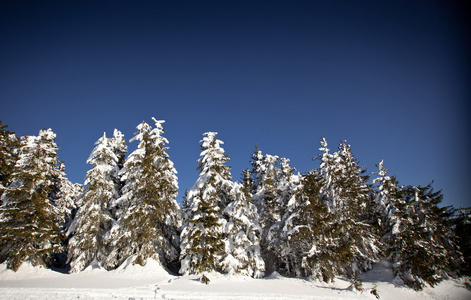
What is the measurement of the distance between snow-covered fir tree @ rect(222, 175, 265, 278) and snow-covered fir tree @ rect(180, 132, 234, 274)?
679 mm

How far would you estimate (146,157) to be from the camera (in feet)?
71.1

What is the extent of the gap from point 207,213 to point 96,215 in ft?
35.4

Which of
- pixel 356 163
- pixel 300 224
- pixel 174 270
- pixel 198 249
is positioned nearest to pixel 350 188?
pixel 300 224

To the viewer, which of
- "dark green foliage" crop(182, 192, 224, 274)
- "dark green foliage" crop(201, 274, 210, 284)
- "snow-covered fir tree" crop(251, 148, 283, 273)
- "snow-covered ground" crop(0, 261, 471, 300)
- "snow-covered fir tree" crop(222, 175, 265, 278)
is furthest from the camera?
"snow-covered fir tree" crop(251, 148, 283, 273)

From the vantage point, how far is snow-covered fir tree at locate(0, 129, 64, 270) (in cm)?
1863

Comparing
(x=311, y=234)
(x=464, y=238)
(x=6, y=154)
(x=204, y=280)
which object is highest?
(x=6, y=154)

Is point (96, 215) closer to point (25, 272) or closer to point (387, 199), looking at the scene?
point (25, 272)

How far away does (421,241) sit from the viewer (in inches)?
808

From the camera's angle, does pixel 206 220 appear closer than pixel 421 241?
Yes

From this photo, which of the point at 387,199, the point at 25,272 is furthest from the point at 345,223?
the point at 25,272

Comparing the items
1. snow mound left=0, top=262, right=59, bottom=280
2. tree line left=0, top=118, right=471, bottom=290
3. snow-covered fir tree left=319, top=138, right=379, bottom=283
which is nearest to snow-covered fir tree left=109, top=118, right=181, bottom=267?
tree line left=0, top=118, right=471, bottom=290

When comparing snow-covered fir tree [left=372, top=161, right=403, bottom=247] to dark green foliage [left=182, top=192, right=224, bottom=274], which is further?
snow-covered fir tree [left=372, top=161, right=403, bottom=247]

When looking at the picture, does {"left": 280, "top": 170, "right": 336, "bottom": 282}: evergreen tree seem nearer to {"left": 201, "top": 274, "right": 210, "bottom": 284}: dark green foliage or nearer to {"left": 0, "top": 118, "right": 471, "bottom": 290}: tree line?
{"left": 0, "top": 118, "right": 471, "bottom": 290}: tree line

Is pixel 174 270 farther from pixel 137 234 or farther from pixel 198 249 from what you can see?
pixel 198 249
